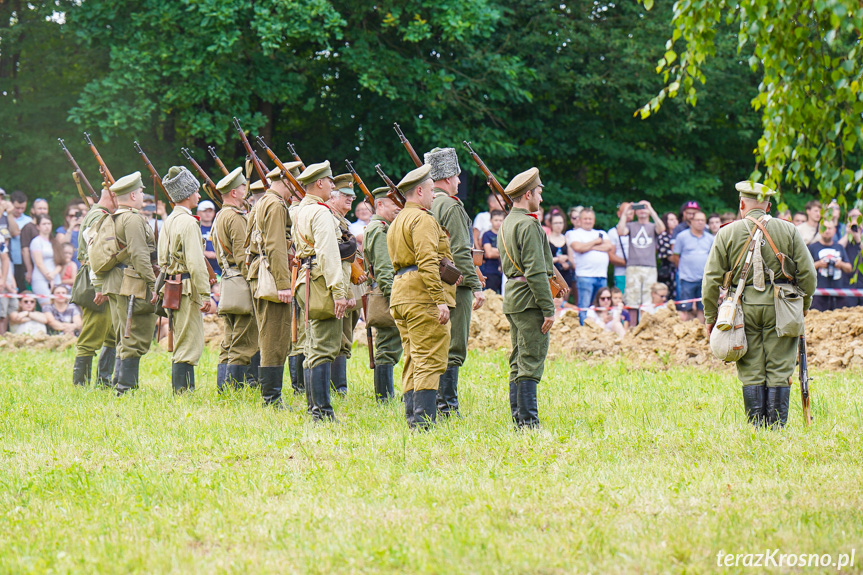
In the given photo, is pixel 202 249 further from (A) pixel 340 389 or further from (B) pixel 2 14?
(B) pixel 2 14

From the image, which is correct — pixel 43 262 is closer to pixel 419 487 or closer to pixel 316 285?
pixel 316 285

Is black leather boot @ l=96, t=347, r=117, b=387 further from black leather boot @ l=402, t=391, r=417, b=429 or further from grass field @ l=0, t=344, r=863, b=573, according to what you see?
black leather boot @ l=402, t=391, r=417, b=429

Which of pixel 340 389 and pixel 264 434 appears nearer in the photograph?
pixel 264 434

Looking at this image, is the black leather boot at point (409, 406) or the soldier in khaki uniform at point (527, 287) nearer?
the soldier in khaki uniform at point (527, 287)

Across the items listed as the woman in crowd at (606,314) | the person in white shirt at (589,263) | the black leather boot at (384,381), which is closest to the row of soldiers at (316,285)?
the black leather boot at (384,381)

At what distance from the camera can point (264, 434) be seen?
8.15m

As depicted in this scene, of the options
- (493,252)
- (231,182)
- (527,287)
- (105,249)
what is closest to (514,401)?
(527,287)

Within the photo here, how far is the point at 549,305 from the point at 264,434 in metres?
2.61

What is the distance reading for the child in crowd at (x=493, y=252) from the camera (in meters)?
15.4

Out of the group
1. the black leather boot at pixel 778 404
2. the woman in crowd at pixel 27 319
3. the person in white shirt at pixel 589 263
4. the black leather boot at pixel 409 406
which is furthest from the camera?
the woman in crowd at pixel 27 319

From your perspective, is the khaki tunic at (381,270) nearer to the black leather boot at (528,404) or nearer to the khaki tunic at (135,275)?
the black leather boot at (528,404)

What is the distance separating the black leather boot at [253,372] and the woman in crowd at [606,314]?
19.0 ft

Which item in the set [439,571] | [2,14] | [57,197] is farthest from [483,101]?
[439,571]

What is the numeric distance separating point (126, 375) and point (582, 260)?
7772 millimetres
